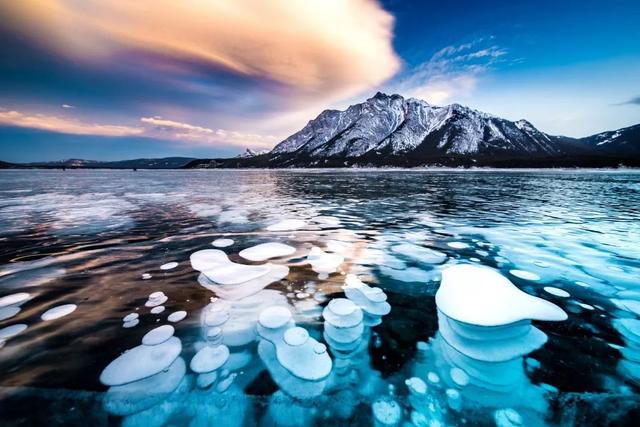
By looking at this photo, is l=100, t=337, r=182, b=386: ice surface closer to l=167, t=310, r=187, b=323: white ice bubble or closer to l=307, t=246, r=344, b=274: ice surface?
l=167, t=310, r=187, b=323: white ice bubble

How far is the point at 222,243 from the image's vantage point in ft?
26.9

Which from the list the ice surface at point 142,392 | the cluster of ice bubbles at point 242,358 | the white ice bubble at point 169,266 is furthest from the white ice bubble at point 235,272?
the ice surface at point 142,392

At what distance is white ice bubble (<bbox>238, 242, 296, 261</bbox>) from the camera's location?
22.9ft

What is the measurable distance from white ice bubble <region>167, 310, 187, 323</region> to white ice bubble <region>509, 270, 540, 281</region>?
645cm

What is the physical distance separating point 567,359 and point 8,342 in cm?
699

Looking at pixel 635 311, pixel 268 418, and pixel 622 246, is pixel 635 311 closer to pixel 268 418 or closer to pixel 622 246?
pixel 622 246

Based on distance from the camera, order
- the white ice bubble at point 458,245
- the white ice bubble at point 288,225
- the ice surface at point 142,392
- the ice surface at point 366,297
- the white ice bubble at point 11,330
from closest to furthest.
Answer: the ice surface at point 142,392
the white ice bubble at point 11,330
the ice surface at point 366,297
the white ice bubble at point 458,245
the white ice bubble at point 288,225

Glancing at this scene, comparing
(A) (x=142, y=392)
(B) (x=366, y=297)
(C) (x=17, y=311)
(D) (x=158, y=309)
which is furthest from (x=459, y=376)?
(C) (x=17, y=311)

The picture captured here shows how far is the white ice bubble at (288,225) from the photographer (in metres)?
A: 10.2

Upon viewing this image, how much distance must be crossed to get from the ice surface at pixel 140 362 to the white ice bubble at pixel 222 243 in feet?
15.0

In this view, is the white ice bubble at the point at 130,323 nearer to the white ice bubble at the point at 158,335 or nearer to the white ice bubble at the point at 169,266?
the white ice bubble at the point at 158,335

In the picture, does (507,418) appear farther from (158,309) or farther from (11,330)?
(11,330)

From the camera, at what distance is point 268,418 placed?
251 cm

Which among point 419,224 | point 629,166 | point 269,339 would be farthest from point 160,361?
point 629,166
